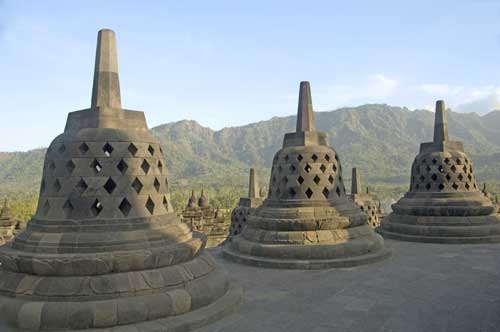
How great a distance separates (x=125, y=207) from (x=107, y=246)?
2.37 feet

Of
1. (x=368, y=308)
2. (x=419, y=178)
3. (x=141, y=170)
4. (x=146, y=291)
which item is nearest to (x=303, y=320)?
(x=368, y=308)

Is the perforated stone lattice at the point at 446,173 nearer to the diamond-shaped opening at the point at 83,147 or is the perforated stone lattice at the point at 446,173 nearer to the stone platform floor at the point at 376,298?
the stone platform floor at the point at 376,298

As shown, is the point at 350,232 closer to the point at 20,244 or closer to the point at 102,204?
the point at 102,204

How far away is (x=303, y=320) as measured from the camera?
5.45 meters

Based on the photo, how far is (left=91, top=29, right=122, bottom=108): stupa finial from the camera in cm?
637

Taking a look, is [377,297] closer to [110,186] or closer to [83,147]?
[110,186]

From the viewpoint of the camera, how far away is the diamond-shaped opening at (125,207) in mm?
5871

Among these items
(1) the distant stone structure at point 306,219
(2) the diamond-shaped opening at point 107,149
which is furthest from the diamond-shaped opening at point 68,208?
(1) the distant stone structure at point 306,219

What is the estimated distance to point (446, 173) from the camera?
13062mm

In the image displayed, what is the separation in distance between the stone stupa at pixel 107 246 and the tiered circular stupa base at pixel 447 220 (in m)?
8.33

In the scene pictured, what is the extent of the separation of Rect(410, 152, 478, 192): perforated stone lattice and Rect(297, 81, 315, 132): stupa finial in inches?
200

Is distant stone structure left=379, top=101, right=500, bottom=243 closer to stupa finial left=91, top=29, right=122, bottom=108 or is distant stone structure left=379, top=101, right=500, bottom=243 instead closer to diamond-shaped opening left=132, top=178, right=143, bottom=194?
diamond-shaped opening left=132, top=178, right=143, bottom=194

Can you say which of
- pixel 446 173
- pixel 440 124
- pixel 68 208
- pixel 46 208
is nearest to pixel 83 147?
pixel 68 208

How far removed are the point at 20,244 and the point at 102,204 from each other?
1.31 m
